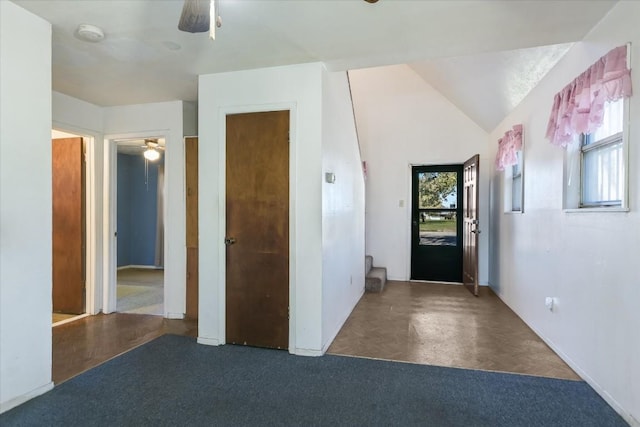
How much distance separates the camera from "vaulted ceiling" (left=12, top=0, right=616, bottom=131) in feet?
6.72

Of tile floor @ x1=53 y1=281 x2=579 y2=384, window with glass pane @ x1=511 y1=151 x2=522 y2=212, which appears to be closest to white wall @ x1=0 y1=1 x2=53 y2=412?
tile floor @ x1=53 y1=281 x2=579 y2=384

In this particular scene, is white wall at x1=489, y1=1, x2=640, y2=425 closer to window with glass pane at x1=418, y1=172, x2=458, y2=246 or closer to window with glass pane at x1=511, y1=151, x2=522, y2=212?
window with glass pane at x1=511, y1=151, x2=522, y2=212

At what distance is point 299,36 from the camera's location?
2.39 meters

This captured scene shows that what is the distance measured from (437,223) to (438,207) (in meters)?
0.28

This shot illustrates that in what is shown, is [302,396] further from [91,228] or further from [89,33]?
[91,228]

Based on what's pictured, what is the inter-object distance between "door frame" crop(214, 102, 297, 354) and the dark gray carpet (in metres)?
0.37

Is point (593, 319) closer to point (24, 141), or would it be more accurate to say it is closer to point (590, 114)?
point (590, 114)

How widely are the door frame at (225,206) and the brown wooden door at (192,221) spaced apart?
2.72 ft

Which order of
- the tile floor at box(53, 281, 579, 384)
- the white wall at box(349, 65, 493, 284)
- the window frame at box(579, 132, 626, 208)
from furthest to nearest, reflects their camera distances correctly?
1. the white wall at box(349, 65, 493, 284)
2. the tile floor at box(53, 281, 579, 384)
3. the window frame at box(579, 132, 626, 208)

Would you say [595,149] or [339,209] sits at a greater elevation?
[595,149]

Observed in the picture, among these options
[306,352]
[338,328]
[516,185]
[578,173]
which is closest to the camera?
[578,173]

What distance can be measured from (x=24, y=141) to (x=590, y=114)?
3653 millimetres

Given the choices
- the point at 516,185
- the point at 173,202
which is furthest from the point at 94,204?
the point at 516,185

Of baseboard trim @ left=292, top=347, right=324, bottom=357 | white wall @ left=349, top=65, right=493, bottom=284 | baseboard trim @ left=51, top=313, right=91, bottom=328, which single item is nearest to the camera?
baseboard trim @ left=292, top=347, right=324, bottom=357
